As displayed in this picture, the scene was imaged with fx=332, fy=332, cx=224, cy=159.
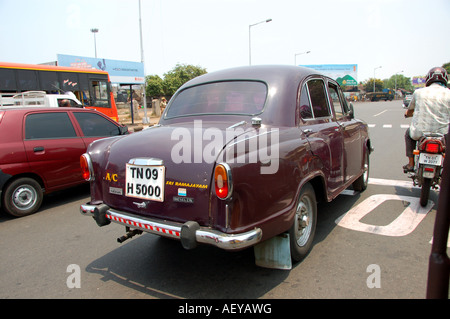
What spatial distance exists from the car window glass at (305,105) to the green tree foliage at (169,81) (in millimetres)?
49402

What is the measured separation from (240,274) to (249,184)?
1.07 m

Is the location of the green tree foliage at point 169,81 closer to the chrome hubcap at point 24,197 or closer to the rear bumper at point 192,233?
the chrome hubcap at point 24,197

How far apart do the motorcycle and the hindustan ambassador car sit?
52.0 inches

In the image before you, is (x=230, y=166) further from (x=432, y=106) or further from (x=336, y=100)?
(x=432, y=106)

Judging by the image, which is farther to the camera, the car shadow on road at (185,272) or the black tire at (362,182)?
the black tire at (362,182)

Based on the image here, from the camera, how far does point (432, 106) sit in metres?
4.77

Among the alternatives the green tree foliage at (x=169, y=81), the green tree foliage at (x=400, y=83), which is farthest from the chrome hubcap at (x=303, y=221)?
the green tree foliage at (x=400, y=83)

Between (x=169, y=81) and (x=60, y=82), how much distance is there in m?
40.8

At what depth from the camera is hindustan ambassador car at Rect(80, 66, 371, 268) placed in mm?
2518

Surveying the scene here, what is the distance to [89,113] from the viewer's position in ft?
21.0

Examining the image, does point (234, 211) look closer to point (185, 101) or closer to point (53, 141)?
point (185, 101)

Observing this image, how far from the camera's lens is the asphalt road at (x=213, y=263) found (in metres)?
2.86
